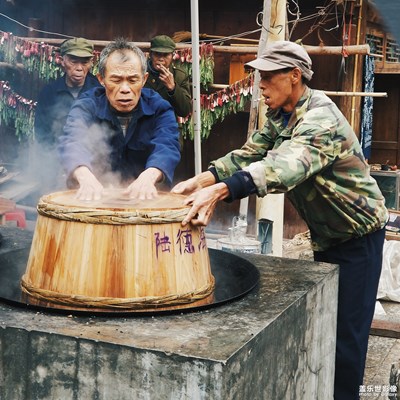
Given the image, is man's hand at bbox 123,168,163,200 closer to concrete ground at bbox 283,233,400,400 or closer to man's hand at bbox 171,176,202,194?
man's hand at bbox 171,176,202,194

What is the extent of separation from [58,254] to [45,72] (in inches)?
265

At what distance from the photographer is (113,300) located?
3.32m

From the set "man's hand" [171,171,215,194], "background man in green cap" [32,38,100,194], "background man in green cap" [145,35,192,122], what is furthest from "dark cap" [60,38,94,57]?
"man's hand" [171,171,215,194]

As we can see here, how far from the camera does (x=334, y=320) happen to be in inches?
176

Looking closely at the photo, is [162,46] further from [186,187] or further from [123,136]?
[186,187]

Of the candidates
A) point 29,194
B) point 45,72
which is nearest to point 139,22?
point 45,72

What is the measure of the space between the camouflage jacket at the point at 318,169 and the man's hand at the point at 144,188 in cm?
54

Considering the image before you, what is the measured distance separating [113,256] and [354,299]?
219cm

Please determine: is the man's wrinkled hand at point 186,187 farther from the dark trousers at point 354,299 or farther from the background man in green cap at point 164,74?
the background man in green cap at point 164,74

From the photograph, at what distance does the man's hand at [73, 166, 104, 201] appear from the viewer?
3.78m

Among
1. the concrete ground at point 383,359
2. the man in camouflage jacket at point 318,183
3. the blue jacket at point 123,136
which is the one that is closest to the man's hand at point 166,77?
the blue jacket at point 123,136

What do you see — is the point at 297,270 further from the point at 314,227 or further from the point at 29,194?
the point at 29,194

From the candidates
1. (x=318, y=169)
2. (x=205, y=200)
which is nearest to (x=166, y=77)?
(x=318, y=169)

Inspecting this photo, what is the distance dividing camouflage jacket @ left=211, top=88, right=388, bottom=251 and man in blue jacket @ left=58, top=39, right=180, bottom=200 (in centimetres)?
55
